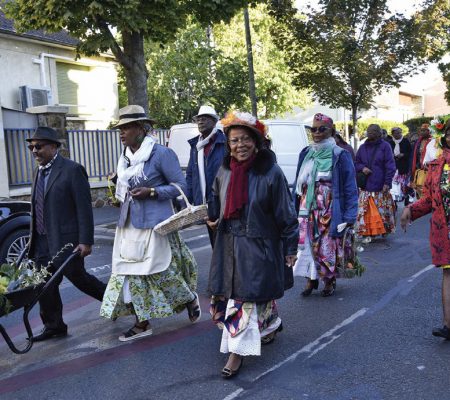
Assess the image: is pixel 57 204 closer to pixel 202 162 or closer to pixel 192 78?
pixel 202 162

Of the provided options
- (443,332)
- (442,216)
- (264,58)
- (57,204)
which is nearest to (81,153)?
(57,204)

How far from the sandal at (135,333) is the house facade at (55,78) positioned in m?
11.1

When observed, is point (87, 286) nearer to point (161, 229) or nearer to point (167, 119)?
point (161, 229)

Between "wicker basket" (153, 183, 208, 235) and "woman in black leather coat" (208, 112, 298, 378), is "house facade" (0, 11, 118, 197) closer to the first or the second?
"wicker basket" (153, 183, 208, 235)

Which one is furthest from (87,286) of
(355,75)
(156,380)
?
(355,75)

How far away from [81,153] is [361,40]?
8.13 metres

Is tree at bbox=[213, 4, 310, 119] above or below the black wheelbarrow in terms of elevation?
above

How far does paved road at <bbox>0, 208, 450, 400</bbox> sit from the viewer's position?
3.74 meters

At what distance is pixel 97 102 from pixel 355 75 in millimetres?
11226

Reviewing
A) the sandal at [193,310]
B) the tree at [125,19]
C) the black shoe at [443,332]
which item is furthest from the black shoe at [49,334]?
the tree at [125,19]

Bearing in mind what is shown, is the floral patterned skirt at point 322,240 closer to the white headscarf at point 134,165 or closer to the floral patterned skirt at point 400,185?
the white headscarf at point 134,165

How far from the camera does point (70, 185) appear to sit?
4.61 meters

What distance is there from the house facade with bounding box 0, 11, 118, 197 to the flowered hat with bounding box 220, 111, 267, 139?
1183cm

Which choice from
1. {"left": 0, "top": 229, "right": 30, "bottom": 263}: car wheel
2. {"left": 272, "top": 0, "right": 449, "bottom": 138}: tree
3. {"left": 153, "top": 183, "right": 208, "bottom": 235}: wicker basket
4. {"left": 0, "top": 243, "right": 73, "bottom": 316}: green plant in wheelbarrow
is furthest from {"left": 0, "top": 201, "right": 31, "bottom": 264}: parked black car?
{"left": 272, "top": 0, "right": 449, "bottom": 138}: tree
